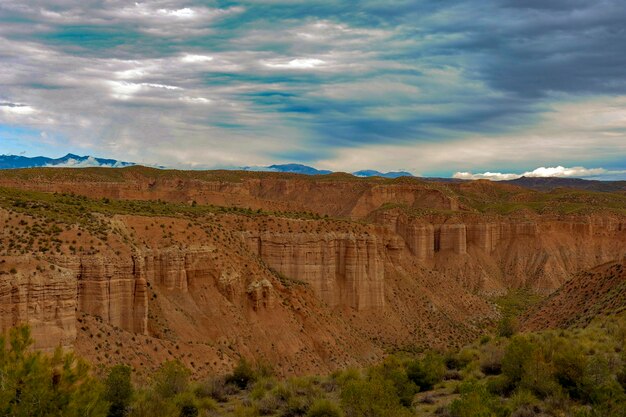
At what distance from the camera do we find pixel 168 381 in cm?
2211

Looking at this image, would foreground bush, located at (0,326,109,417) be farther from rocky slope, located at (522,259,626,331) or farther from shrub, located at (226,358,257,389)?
rocky slope, located at (522,259,626,331)

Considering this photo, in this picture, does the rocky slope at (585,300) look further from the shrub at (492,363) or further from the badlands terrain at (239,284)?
the shrub at (492,363)

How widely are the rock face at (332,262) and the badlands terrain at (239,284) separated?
12 centimetres

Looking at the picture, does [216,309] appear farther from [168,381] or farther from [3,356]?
[3,356]

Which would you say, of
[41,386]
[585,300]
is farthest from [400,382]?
[585,300]

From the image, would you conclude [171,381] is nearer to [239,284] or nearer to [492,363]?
[492,363]

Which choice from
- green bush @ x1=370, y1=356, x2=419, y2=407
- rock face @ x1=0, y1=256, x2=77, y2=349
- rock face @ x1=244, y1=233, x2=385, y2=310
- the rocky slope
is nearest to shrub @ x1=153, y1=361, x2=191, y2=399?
rock face @ x1=0, y1=256, x2=77, y2=349

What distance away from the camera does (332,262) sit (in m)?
53.0

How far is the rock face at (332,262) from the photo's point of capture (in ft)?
161

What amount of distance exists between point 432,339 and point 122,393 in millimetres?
39939

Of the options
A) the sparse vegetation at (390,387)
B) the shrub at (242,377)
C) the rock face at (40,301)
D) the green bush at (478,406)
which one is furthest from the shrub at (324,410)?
the rock face at (40,301)

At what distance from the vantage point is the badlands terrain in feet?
92.8

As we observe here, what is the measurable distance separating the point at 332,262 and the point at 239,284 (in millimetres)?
13678

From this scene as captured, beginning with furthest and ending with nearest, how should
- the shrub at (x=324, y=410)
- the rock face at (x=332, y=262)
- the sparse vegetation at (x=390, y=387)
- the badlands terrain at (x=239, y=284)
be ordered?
the rock face at (x=332, y=262) < the badlands terrain at (x=239, y=284) < the shrub at (x=324, y=410) < the sparse vegetation at (x=390, y=387)
